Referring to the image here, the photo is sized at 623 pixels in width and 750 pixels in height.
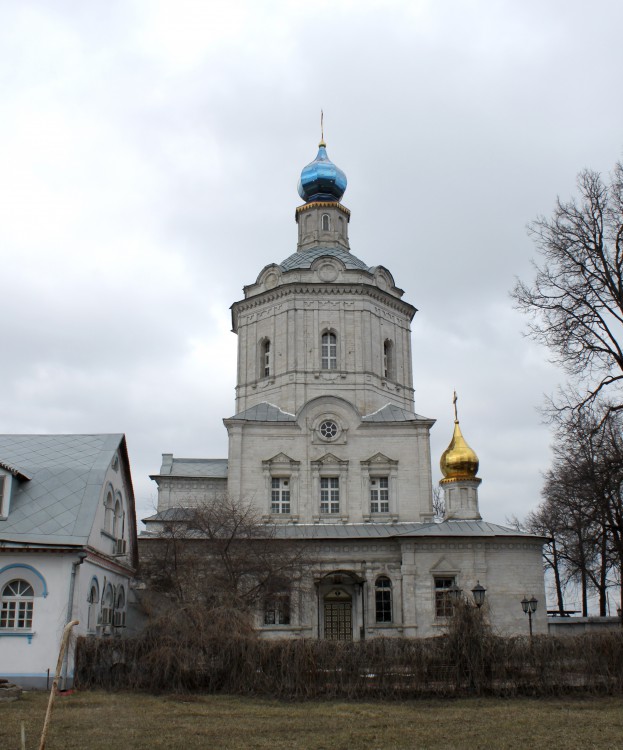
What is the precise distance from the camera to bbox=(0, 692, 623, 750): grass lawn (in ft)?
34.2

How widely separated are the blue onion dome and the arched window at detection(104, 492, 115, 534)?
79.5ft

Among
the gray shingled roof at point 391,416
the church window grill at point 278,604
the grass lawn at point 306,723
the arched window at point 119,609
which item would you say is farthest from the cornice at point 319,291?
the grass lawn at point 306,723

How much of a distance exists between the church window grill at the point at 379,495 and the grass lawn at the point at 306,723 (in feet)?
56.6

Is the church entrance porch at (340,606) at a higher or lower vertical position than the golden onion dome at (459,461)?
lower

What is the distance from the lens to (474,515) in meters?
31.3

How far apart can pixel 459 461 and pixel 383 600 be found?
21.8ft

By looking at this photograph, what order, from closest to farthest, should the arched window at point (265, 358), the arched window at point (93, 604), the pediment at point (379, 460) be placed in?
the arched window at point (93, 604) < the pediment at point (379, 460) < the arched window at point (265, 358)

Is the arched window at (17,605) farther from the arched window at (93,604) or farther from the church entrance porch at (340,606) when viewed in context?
the church entrance porch at (340,606)

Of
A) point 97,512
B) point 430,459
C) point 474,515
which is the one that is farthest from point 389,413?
point 97,512

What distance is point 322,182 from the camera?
40375 millimetres

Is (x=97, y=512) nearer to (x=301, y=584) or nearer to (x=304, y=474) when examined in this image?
(x=301, y=584)

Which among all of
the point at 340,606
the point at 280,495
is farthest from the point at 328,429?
the point at 340,606

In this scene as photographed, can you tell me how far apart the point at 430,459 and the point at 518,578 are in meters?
5.95

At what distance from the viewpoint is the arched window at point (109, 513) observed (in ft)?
65.9
